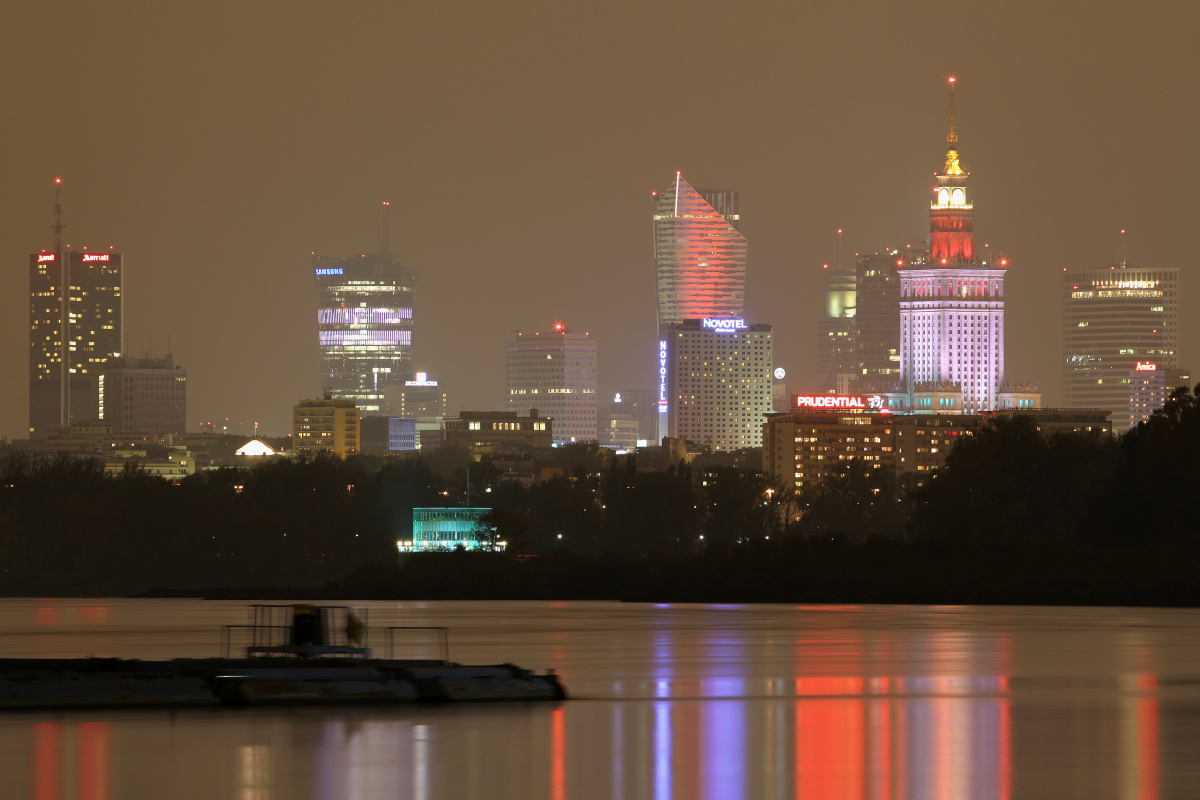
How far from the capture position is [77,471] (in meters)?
179

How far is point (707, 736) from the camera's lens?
33.7m

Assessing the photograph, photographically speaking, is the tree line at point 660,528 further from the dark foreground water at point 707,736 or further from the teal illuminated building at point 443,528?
the dark foreground water at point 707,736

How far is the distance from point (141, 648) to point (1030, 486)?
258 ft

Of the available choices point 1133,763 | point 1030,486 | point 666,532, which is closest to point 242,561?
point 666,532

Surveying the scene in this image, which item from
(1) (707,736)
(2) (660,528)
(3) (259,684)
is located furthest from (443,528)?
(1) (707,736)

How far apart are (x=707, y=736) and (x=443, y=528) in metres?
144

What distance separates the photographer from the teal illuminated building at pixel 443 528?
172500 mm

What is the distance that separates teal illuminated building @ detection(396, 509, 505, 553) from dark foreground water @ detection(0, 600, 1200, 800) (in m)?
114

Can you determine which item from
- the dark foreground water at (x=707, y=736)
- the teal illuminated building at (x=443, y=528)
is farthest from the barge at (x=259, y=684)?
the teal illuminated building at (x=443, y=528)

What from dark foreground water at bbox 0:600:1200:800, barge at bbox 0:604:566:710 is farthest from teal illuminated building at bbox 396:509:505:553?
barge at bbox 0:604:566:710

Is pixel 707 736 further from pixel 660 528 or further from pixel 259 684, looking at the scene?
pixel 660 528

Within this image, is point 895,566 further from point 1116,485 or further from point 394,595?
point 394,595

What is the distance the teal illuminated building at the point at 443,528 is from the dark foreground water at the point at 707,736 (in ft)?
375

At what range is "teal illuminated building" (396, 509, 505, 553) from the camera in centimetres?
17250
